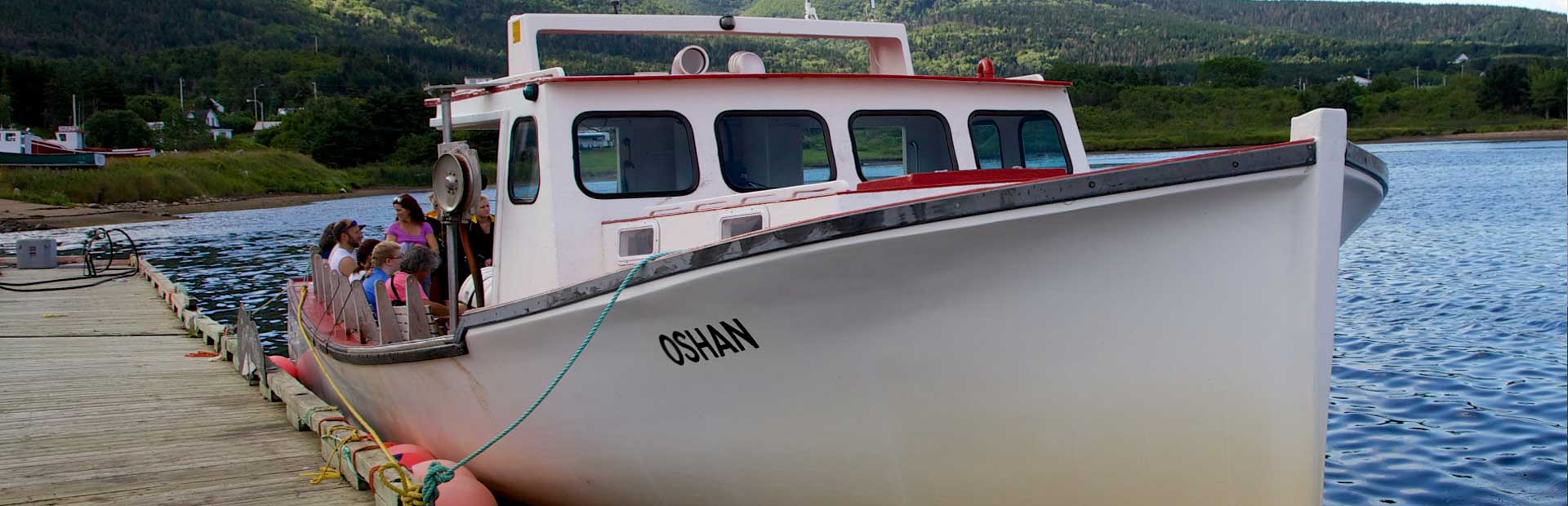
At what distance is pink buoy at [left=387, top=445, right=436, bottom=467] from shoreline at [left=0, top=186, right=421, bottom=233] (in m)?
38.3

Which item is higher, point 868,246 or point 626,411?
point 868,246

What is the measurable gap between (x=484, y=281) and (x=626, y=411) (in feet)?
7.50

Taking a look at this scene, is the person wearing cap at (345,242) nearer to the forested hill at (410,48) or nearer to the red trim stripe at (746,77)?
the red trim stripe at (746,77)

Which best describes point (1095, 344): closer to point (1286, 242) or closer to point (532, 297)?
point (1286, 242)

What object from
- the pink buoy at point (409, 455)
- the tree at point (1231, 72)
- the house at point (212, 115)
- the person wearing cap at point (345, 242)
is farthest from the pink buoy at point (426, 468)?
the tree at point (1231, 72)

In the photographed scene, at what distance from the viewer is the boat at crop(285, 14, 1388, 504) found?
4711 mm

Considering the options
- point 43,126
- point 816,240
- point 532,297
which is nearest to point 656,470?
point 532,297

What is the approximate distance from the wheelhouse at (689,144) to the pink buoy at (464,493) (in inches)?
44.4

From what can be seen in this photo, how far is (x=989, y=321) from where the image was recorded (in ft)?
16.4

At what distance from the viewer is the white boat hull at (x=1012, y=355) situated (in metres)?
4.70

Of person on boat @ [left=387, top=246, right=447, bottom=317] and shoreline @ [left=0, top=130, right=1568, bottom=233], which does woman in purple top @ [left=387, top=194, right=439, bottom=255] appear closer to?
person on boat @ [left=387, top=246, right=447, bottom=317]

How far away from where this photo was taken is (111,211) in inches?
1972

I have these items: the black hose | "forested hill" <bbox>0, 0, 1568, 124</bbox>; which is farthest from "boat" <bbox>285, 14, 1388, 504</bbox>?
"forested hill" <bbox>0, 0, 1568, 124</bbox>

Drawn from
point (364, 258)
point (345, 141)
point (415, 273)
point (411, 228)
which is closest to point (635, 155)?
point (415, 273)
